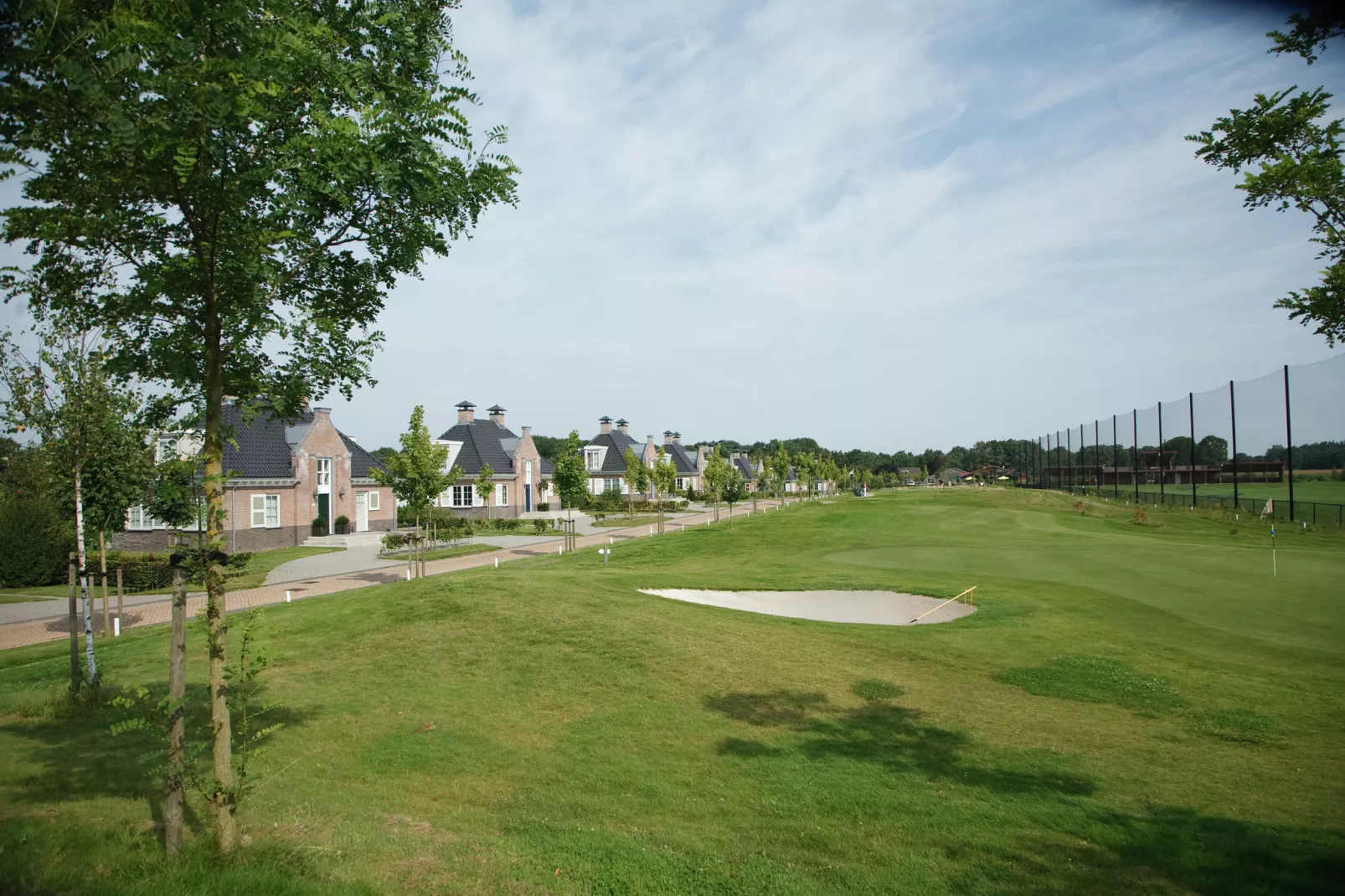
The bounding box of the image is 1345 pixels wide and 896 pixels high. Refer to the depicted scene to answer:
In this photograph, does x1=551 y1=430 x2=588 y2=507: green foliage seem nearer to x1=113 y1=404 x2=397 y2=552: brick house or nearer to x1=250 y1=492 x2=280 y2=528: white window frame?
x1=113 y1=404 x2=397 y2=552: brick house

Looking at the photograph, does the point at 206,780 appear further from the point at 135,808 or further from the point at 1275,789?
the point at 1275,789

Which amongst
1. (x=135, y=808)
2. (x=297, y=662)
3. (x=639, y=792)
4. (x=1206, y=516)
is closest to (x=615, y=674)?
(x=639, y=792)

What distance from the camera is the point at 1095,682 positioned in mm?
11359

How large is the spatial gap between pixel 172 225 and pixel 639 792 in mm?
6538

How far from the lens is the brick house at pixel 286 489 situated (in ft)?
109

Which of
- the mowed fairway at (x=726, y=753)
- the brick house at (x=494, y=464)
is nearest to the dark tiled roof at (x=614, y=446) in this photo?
the brick house at (x=494, y=464)

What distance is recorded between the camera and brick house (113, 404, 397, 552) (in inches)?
1307

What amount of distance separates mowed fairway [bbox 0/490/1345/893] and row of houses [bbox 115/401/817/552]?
11751 millimetres

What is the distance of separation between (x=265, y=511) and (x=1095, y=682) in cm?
3619

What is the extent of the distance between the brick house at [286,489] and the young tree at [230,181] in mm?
29454

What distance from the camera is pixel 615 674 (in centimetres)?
1123

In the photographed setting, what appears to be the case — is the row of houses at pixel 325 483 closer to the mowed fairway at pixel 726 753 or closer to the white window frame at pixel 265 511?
the white window frame at pixel 265 511

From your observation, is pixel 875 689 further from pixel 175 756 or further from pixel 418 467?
pixel 418 467

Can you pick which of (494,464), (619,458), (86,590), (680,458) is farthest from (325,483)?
(680,458)
